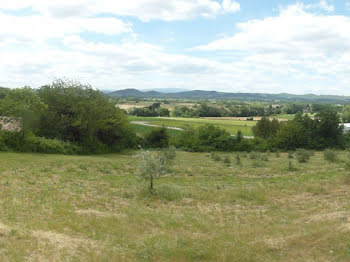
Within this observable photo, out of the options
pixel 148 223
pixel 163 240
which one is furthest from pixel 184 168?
pixel 163 240

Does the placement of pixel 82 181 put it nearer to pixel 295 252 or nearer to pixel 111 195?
pixel 111 195

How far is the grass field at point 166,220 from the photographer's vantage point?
1015 centimetres

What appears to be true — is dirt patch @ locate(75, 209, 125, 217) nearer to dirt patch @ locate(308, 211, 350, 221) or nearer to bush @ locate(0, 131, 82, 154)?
dirt patch @ locate(308, 211, 350, 221)

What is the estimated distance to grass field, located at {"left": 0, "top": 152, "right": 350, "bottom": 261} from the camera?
1015cm

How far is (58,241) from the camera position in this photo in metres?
10.6

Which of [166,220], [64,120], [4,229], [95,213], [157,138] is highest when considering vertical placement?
[64,120]

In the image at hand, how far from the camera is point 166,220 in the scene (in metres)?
14.6

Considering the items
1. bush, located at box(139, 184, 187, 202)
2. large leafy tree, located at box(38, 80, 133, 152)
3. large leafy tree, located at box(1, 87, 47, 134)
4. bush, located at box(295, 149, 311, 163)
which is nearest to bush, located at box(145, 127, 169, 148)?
large leafy tree, located at box(38, 80, 133, 152)

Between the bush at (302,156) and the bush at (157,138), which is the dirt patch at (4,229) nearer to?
the bush at (302,156)

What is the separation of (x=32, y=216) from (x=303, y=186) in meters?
18.0

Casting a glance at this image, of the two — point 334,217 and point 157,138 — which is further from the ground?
point 334,217

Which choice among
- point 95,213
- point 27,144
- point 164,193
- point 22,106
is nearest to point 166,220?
point 95,213

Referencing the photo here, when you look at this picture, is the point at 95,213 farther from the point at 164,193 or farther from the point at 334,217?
the point at 334,217

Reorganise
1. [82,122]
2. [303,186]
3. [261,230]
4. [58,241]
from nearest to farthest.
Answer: [58,241], [261,230], [303,186], [82,122]
